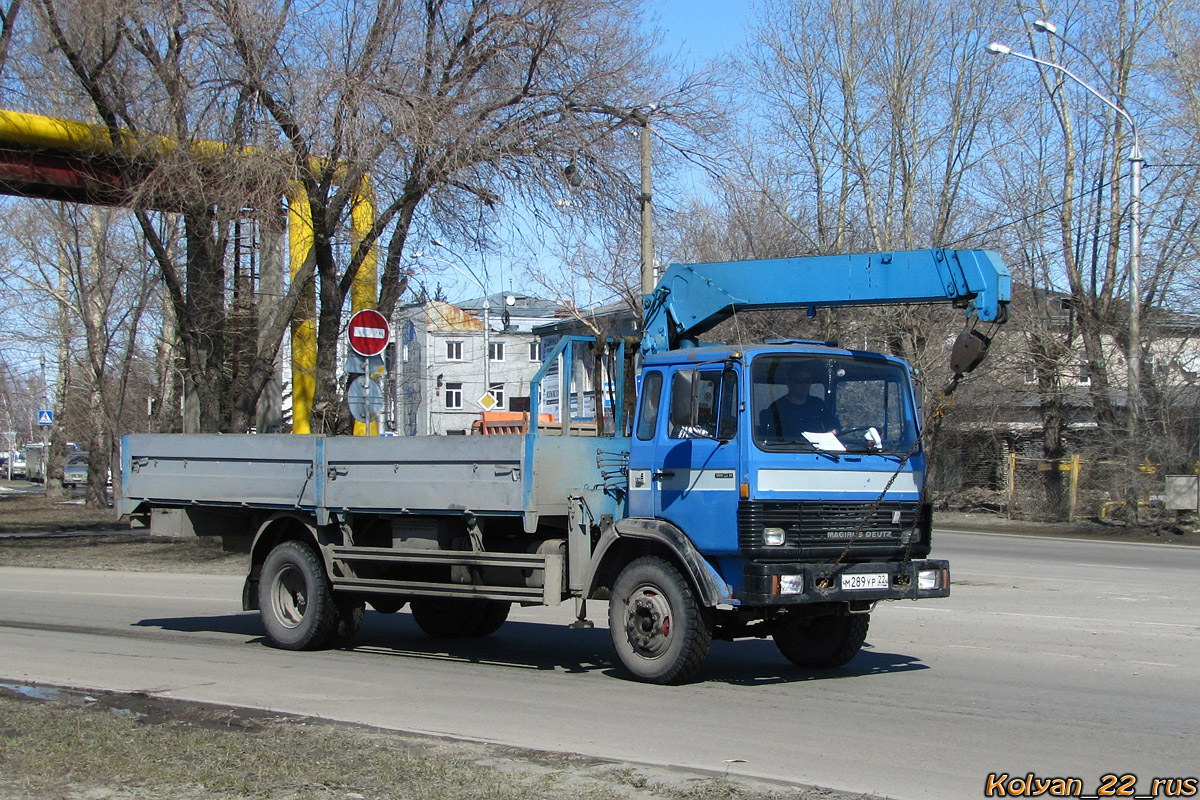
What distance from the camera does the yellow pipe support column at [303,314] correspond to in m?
17.2

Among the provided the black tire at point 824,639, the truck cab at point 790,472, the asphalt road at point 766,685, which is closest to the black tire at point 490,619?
the asphalt road at point 766,685

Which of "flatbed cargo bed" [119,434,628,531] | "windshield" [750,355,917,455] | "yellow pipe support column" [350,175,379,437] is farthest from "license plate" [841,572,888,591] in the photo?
"yellow pipe support column" [350,175,379,437]

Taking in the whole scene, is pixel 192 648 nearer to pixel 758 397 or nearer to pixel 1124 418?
pixel 758 397

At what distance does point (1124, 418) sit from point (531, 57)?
20.9m

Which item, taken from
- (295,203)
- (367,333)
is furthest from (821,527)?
(295,203)

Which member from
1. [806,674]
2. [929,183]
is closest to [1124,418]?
[929,183]

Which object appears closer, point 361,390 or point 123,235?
point 361,390

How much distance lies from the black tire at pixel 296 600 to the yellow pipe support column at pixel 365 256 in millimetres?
3505

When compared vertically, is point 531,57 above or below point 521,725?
above

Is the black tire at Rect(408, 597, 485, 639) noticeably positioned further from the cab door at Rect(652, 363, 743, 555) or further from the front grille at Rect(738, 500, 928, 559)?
the front grille at Rect(738, 500, 928, 559)

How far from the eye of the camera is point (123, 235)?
31766mm

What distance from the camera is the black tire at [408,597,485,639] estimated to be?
11992 millimetres

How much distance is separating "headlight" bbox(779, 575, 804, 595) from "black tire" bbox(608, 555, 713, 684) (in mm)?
702

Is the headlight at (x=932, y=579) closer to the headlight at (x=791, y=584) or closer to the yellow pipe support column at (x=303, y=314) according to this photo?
the headlight at (x=791, y=584)
